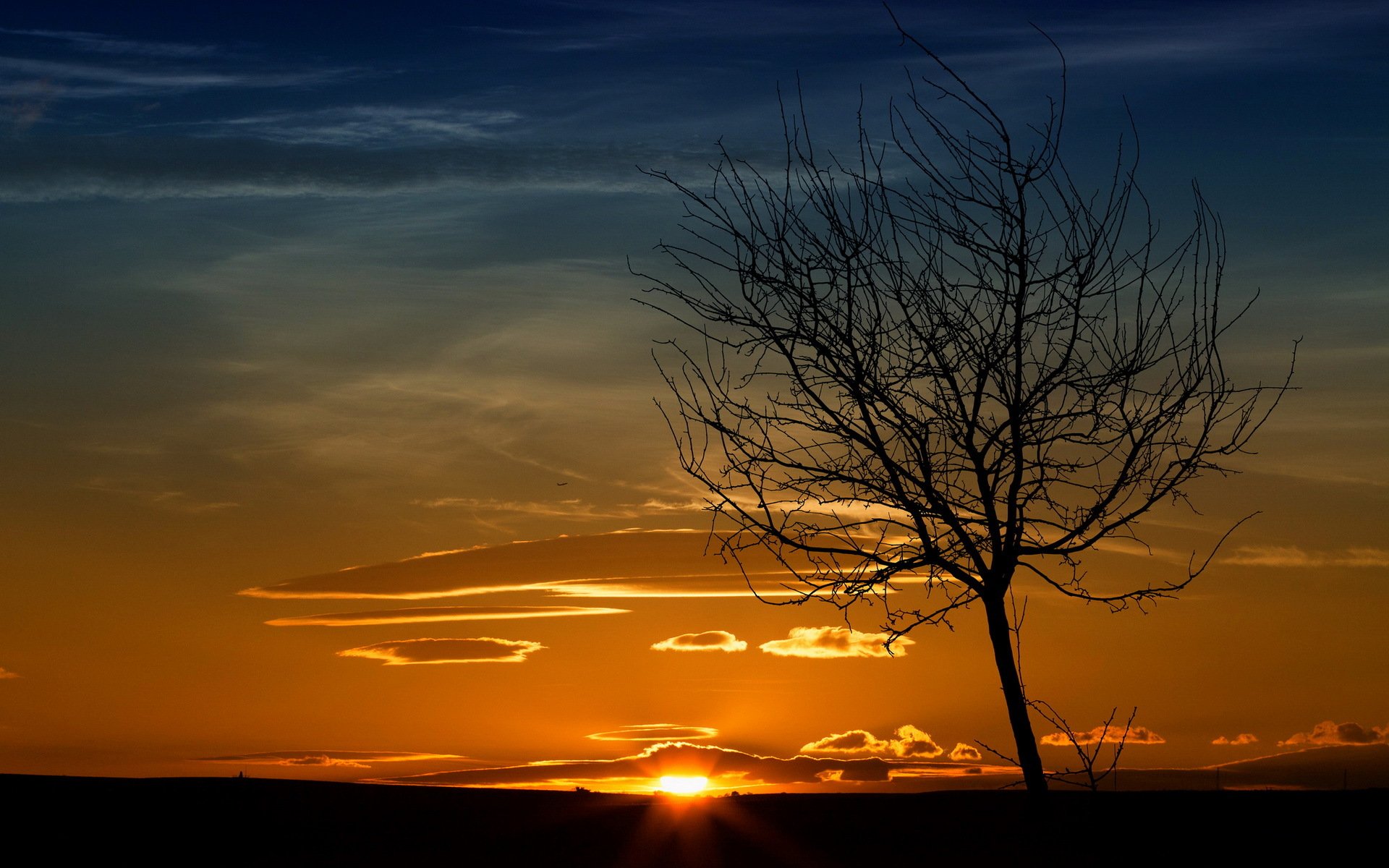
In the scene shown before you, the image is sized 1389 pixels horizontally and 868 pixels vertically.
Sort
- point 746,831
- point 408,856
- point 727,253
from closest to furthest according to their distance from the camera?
point 408,856, point 746,831, point 727,253

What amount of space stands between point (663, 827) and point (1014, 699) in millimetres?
3000

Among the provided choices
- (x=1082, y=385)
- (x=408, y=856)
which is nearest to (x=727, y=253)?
(x=1082, y=385)

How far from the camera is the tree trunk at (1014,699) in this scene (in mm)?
8773

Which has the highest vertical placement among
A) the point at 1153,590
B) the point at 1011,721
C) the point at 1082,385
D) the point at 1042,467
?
the point at 1082,385

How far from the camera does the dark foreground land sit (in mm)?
8367

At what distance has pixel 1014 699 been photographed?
8.77 meters

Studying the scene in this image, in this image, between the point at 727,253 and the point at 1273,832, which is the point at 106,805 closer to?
the point at 727,253

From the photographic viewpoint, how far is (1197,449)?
9.15 meters

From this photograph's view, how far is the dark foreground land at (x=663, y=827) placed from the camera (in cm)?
837

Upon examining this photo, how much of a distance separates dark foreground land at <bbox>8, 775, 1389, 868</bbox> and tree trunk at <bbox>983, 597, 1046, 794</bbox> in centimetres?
26

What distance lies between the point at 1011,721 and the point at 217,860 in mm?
6127

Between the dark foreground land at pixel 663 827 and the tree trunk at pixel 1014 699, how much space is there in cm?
26

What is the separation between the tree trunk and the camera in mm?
8773

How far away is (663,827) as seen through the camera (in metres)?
9.38
